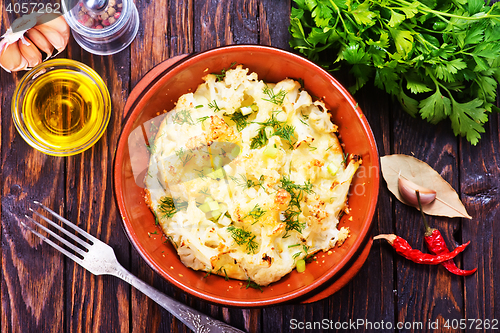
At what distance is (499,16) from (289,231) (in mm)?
1809

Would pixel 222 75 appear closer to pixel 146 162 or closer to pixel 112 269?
pixel 146 162

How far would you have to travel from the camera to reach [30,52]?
258 centimetres

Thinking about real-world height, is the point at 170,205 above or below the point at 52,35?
below

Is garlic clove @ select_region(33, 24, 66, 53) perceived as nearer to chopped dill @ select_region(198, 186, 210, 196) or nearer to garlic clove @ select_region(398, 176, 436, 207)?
chopped dill @ select_region(198, 186, 210, 196)

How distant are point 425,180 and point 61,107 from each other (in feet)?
8.64

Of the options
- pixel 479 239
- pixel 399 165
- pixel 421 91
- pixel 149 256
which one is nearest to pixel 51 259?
pixel 149 256

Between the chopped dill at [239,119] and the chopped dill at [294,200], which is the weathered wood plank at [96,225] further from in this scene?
the chopped dill at [294,200]

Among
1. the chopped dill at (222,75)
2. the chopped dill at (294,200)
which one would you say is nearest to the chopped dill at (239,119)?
the chopped dill at (222,75)

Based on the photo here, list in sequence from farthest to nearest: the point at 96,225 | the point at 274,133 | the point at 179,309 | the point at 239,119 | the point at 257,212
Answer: the point at 96,225 → the point at 179,309 → the point at 239,119 → the point at 274,133 → the point at 257,212

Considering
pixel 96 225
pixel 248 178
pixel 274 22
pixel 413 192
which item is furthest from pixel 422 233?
pixel 96 225

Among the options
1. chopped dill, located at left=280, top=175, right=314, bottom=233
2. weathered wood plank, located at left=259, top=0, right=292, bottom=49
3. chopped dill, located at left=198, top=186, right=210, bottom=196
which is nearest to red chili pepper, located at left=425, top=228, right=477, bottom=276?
chopped dill, located at left=280, top=175, right=314, bottom=233

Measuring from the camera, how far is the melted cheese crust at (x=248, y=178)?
2162 mm

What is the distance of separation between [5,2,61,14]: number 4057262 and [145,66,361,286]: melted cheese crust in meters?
1.27

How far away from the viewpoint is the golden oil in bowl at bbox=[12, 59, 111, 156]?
2588 millimetres
